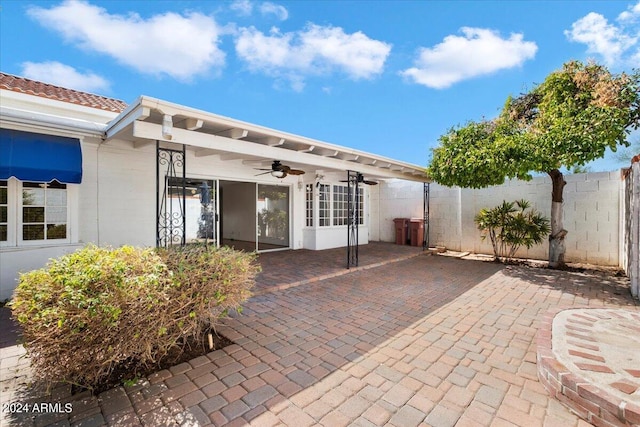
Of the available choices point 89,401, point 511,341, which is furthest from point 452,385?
point 89,401

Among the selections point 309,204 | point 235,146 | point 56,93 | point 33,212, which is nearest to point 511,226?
point 309,204

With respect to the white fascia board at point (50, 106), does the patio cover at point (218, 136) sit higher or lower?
lower

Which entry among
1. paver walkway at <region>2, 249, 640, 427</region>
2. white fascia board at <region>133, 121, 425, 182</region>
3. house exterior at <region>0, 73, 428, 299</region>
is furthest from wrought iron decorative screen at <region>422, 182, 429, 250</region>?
paver walkway at <region>2, 249, 640, 427</region>

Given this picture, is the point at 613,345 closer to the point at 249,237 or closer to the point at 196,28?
the point at 196,28

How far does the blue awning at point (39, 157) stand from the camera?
5.02 metres

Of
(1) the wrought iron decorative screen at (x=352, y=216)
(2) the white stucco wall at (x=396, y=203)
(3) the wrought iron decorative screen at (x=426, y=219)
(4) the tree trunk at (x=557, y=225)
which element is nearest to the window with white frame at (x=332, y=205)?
(1) the wrought iron decorative screen at (x=352, y=216)

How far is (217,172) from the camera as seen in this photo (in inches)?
354

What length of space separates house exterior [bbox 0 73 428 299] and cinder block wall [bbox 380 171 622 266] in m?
2.23

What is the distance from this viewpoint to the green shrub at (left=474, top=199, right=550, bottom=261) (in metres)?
9.12

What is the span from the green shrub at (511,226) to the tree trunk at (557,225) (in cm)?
Answer: 39

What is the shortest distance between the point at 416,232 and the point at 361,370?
10.5 m

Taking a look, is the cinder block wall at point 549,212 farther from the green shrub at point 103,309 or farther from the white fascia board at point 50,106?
the white fascia board at point 50,106

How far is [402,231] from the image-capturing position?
1341cm

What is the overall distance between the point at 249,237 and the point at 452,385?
1159 cm
